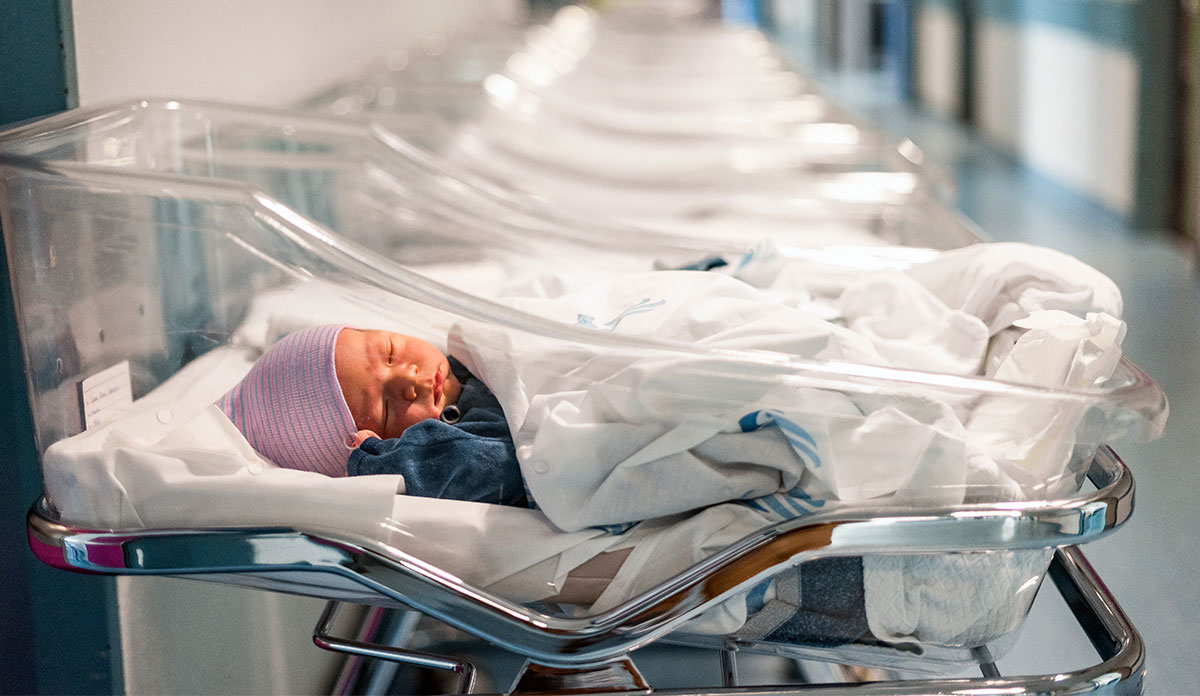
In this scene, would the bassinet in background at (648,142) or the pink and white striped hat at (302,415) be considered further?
Answer: the bassinet in background at (648,142)

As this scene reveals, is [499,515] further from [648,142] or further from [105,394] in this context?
[648,142]

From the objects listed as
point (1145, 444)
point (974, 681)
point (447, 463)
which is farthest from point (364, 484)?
point (1145, 444)

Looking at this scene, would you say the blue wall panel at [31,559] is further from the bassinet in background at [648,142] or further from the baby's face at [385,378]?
the bassinet in background at [648,142]

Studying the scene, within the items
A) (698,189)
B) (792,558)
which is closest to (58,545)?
(792,558)

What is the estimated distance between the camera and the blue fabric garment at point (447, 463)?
86 centimetres

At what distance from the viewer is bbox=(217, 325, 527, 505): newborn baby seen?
869mm

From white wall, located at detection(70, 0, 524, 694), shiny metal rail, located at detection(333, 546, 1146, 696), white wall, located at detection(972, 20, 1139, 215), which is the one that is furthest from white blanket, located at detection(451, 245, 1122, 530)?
white wall, located at detection(972, 20, 1139, 215)

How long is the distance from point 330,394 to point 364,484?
5.5 inches

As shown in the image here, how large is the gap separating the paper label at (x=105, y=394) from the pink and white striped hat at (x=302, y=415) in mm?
94

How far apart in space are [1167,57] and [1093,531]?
3820 mm

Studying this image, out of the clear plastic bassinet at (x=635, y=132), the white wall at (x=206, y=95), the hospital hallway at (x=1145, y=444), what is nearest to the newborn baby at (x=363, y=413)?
the white wall at (x=206, y=95)

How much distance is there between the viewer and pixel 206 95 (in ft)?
5.46

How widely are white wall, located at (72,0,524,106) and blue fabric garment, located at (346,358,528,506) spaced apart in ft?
1.75

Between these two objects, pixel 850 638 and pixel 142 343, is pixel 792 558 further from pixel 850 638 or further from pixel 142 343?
pixel 142 343
